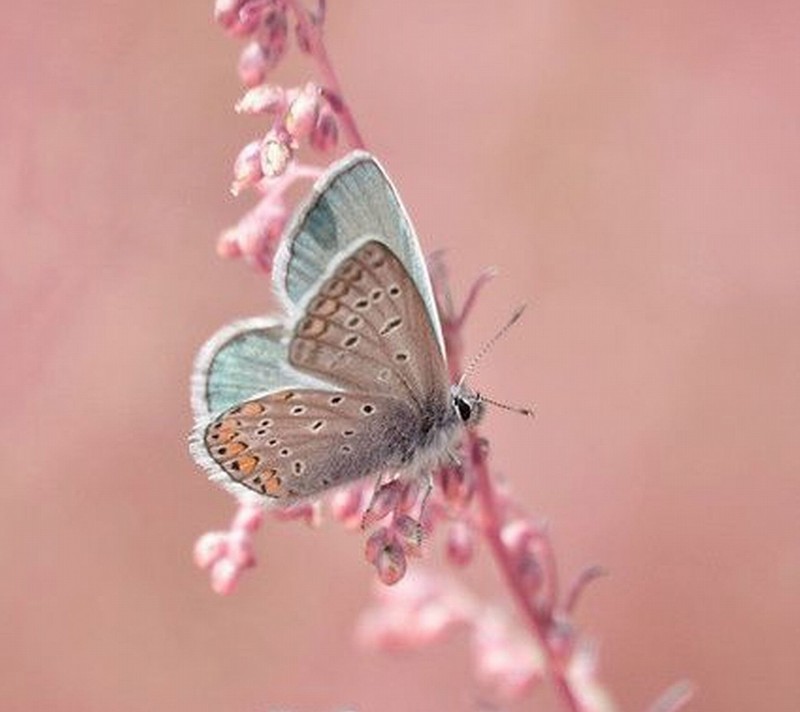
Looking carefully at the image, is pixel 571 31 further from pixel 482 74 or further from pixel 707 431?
pixel 707 431

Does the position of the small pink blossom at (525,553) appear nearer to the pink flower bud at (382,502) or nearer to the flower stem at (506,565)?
the flower stem at (506,565)

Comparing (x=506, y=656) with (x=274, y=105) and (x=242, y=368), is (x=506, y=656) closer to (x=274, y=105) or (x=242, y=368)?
(x=242, y=368)

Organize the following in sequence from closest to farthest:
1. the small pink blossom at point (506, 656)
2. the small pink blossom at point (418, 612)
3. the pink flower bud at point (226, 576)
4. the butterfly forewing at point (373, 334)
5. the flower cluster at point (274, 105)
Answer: the butterfly forewing at point (373, 334)
the flower cluster at point (274, 105)
the pink flower bud at point (226, 576)
the small pink blossom at point (506, 656)
the small pink blossom at point (418, 612)

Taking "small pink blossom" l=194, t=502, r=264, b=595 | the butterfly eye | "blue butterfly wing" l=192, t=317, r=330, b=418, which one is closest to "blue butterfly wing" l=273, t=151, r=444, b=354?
"blue butterfly wing" l=192, t=317, r=330, b=418

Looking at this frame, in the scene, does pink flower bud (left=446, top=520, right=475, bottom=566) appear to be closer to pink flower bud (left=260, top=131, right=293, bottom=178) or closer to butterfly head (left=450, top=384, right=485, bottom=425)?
butterfly head (left=450, top=384, right=485, bottom=425)

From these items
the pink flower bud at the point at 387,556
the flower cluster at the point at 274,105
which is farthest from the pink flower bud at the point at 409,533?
the flower cluster at the point at 274,105

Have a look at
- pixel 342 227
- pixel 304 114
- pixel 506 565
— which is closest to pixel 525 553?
pixel 506 565
